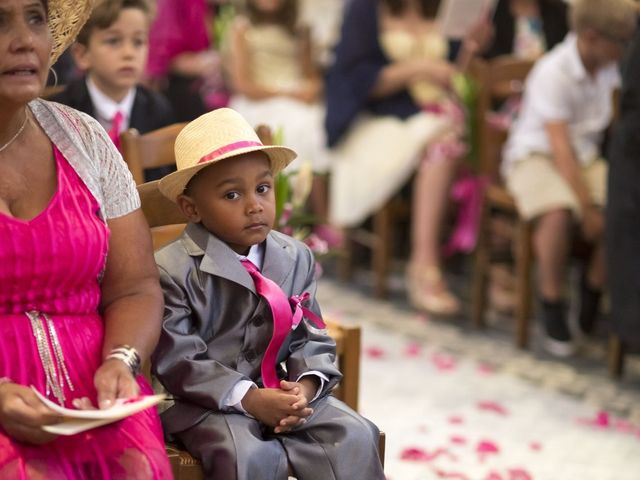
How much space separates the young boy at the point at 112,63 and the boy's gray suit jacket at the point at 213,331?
1134mm

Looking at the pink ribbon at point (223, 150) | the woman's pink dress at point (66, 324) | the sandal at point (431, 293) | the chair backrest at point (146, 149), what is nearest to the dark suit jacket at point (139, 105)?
the chair backrest at point (146, 149)

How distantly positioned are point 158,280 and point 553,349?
2.65m

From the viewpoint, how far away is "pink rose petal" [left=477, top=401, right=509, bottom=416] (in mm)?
3717

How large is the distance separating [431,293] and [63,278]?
10.4 ft

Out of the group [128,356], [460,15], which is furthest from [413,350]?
[128,356]

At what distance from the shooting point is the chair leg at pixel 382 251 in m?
5.15

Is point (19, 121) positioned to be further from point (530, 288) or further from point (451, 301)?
point (451, 301)

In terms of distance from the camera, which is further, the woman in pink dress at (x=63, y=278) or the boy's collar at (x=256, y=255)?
the boy's collar at (x=256, y=255)

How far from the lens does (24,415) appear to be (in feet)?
5.54

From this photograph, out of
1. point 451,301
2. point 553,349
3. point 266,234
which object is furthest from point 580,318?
point 266,234

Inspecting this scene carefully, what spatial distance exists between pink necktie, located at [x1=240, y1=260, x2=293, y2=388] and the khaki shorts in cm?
228

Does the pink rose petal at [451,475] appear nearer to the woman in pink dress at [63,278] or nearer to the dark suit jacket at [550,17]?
the woman in pink dress at [63,278]

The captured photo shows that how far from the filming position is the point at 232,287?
2.12 meters

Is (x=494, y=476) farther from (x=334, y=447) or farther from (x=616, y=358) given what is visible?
(x=334, y=447)
